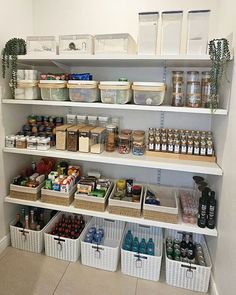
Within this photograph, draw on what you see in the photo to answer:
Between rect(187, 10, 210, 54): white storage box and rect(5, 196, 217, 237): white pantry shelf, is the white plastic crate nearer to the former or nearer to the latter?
rect(5, 196, 217, 237): white pantry shelf

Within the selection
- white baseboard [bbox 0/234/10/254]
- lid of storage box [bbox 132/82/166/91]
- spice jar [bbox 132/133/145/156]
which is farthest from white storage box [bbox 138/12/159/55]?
white baseboard [bbox 0/234/10/254]

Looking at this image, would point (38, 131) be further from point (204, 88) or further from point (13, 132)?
point (204, 88)

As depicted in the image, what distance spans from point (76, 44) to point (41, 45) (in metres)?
0.29

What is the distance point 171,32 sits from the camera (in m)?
1.51

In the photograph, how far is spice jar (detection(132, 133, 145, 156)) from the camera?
1.81 metres

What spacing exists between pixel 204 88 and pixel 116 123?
781 millimetres

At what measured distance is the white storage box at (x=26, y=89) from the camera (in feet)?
6.00

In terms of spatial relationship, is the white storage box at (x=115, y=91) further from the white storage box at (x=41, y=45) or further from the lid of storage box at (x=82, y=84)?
the white storage box at (x=41, y=45)

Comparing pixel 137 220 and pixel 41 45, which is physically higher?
pixel 41 45

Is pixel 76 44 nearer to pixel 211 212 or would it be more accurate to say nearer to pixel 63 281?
pixel 211 212

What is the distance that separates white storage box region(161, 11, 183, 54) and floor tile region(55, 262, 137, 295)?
5.59ft

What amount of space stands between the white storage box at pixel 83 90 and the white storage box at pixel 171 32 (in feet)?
1.85

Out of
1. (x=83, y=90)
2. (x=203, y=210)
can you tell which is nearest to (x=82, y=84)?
(x=83, y=90)

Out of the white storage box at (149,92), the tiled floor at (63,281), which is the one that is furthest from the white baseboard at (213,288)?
the white storage box at (149,92)
